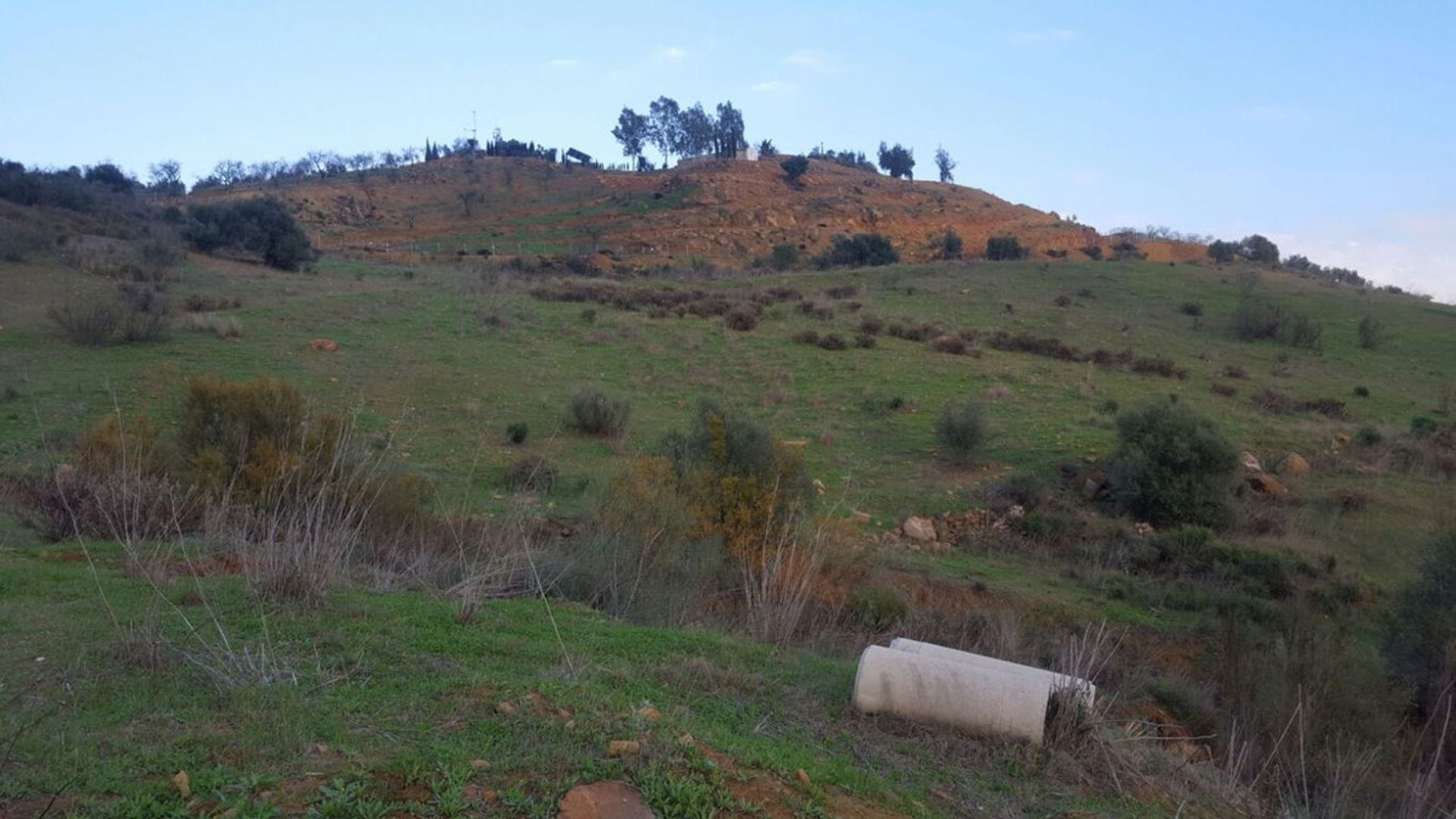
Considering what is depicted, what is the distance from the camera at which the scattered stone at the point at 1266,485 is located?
21.6 metres

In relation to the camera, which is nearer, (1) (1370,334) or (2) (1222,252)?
(1) (1370,334)

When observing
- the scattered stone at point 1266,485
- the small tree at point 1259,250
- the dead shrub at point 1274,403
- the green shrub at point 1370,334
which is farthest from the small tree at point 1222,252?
the scattered stone at point 1266,485

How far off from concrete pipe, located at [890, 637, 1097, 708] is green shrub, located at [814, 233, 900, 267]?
57.2m

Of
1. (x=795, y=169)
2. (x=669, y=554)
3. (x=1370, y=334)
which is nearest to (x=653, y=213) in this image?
(x=795, y=169)

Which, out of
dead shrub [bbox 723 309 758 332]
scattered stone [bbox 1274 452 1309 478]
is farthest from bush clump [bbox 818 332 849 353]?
scattered stone [bbox 1274 452 1309 478]

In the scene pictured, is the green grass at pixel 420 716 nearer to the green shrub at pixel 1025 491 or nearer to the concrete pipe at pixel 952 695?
the concrete pipe at pixel 952 695

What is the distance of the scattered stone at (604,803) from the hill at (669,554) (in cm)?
9

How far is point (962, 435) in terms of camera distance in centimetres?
2238

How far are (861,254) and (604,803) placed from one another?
6266 centimetres

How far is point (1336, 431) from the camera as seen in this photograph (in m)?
26.4

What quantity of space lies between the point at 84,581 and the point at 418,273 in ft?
140

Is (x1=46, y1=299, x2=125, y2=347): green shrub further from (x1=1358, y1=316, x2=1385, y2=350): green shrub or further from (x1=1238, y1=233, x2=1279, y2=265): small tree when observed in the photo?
(x1=1238, y1=233, x2=1279, y2=265): small tree

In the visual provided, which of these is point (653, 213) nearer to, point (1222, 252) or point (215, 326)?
point (1222, 252)

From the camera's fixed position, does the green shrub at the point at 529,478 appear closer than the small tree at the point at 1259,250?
Yes
